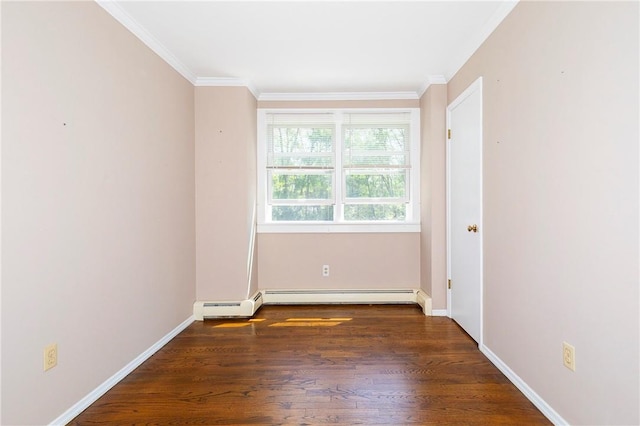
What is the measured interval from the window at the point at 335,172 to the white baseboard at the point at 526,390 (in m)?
1.66

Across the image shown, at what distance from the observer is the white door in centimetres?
244

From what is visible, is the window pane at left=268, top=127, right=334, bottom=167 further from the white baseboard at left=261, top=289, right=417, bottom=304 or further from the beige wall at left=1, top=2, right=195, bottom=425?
the white baseboard at left=261, top=289, right=417, bottom=304

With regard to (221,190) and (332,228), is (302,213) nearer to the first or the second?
(332,228)

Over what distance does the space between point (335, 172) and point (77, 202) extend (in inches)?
98.2

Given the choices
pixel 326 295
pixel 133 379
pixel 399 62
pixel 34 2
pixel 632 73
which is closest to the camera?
pixel 632 73

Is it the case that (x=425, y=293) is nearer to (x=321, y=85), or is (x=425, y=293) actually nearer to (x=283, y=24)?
(x=321, y=85)

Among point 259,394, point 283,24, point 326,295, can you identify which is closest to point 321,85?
point 283,24

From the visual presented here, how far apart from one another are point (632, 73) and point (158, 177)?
2839 mm

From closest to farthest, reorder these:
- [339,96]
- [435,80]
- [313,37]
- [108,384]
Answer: [108,384]
[313,37]
[435,80]
[339,96]

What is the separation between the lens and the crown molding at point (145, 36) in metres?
1.99

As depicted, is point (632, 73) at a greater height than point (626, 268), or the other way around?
point (632, 73)

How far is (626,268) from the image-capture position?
4.05ft

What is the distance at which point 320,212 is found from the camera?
371 cm

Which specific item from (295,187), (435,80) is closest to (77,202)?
(295,187)
